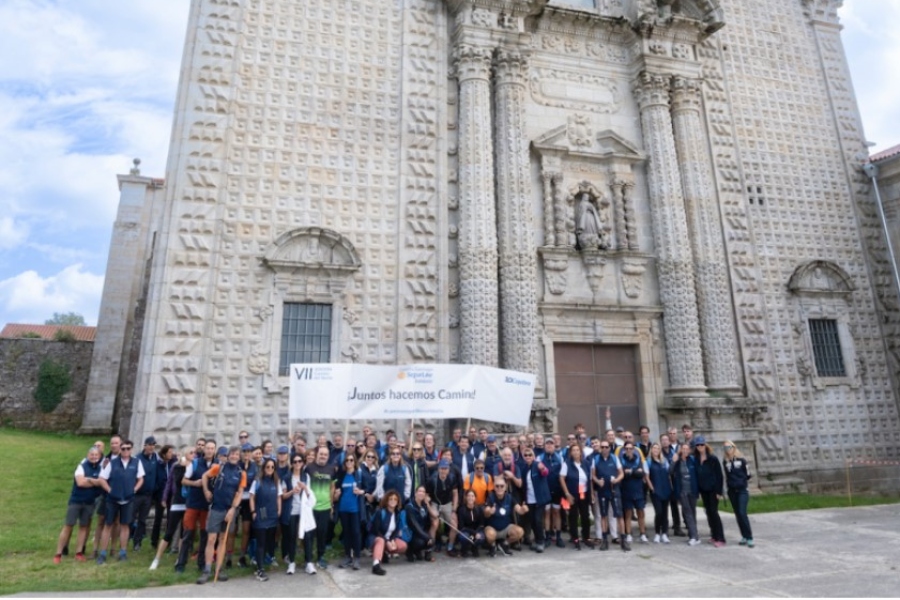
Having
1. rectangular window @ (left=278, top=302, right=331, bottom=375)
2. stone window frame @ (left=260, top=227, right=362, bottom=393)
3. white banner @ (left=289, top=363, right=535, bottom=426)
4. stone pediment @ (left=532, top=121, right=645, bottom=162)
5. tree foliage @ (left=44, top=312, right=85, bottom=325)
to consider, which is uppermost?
tree foliage @ (left=44, top=312, right=85, bottom=325)

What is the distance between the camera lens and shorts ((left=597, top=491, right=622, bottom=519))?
10.0 m

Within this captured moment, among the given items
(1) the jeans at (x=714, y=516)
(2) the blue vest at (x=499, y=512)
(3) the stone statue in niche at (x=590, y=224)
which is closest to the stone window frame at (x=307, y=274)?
(2) the blue vest at (x=499, y=512)

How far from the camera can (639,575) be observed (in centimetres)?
816

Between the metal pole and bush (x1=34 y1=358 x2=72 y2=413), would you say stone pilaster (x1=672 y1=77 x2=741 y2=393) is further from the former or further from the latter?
bush (x1=34 y1=358 x2=72 y2=413)

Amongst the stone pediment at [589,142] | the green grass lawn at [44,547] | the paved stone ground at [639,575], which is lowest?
the paved stone ground at [639,575]

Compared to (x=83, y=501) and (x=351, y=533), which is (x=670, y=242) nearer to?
(x=351, y=533)

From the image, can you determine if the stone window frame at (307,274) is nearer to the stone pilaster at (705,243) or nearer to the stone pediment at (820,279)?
the stone pilaster at (705,243)

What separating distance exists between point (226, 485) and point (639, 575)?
6.04 meters

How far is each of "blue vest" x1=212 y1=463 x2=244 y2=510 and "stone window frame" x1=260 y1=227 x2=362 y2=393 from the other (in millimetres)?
5534

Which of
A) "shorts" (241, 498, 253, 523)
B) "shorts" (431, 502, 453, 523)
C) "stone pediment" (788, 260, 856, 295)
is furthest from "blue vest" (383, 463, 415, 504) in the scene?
"stone pediment" (788, 260, 856, 295)

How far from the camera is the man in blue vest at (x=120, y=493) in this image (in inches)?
351

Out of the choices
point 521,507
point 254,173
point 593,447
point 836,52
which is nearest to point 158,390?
point 254,173

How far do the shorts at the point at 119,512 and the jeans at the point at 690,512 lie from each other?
9292mm

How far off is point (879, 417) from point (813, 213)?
6824mm
